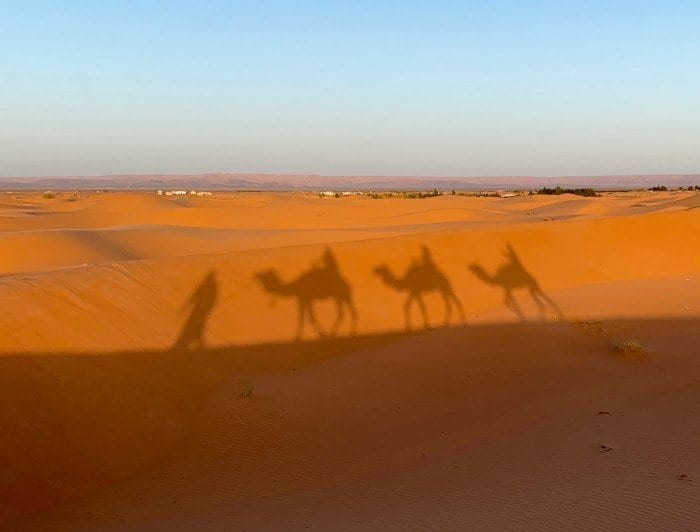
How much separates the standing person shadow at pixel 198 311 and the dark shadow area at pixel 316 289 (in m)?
1.10

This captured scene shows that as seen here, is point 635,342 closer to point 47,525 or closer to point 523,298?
point 523,298

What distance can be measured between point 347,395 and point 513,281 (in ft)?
26.9

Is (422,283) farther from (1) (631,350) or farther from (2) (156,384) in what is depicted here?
(2) (156,384)

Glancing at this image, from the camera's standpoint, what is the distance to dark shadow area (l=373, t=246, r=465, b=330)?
46.8 ft

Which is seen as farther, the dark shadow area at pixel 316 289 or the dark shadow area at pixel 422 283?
the dark shadow area at pixel 422 283

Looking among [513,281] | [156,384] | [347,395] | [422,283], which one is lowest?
[347,395]

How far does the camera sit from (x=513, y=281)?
1666 cm

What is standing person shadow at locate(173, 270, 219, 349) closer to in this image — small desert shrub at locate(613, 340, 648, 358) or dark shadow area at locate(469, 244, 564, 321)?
dark shadow area at locate(469, 244, 564, 321)

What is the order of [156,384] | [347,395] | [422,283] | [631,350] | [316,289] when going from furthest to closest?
[422,283] < [316,289] < [631,350] < [347,395] < [156,384]

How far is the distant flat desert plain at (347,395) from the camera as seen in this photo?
6.13 metres

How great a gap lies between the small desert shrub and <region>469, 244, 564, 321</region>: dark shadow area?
3615mm

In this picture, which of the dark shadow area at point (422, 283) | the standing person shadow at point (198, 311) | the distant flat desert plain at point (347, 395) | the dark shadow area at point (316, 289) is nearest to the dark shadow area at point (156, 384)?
the distant flat desert plain at point (347, 395)

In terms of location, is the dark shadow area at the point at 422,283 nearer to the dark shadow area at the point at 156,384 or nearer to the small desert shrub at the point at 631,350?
the dark shadow area at the point at 156,384

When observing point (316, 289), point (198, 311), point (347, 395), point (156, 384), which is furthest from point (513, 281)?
point (156, 384)
